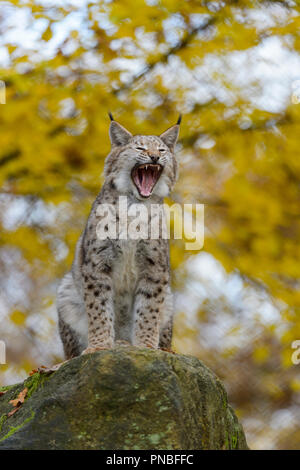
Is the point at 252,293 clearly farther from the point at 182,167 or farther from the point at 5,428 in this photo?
the point at 5,428

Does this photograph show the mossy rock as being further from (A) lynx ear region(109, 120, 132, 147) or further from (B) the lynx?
(A) lynx ear region(109, 120, 132, 147)

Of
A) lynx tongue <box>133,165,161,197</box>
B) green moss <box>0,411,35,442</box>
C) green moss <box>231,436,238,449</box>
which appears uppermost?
lynx tongue <box>133,165,161,197</box>

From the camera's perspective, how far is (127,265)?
182 inches

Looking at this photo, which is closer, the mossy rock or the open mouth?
the mossy rock

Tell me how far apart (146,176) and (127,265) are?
0.64 meters

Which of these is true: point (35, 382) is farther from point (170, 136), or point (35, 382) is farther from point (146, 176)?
point (170, 136)

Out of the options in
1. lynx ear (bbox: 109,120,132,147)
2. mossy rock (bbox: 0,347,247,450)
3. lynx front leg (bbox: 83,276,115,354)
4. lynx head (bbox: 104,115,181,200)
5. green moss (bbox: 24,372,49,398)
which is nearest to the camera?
mossy rock (bbox: 0,347,247,450)

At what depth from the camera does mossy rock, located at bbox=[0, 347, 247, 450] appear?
340cm

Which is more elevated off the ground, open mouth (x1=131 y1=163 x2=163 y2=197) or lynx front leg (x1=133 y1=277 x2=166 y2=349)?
open mouth (x1=131 y1=163 x2=163 y2=197)

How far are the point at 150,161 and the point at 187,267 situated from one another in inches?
107

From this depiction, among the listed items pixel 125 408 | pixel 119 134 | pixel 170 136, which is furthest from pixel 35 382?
pixel 170 136

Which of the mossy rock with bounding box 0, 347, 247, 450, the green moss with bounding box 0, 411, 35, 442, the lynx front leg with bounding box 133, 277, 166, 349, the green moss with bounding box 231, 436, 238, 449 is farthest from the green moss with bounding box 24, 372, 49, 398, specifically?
the green moss with bounding box 231, 436, 238, 449

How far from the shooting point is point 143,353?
3.72 meters

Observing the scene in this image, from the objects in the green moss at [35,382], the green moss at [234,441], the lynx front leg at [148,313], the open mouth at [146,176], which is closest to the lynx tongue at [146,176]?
the open mouth at [146,176]
